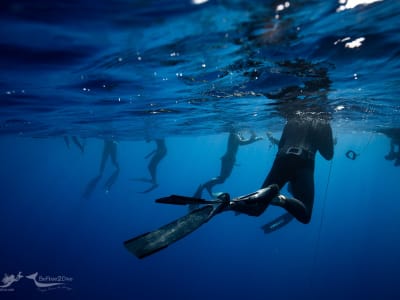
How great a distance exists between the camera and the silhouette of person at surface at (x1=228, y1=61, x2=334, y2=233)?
258 inches

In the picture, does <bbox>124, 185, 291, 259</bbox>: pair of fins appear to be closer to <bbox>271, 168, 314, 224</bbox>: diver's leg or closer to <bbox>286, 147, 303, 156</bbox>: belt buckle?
<bbox>271, 168, 314, 224</bbox>: diver's leg

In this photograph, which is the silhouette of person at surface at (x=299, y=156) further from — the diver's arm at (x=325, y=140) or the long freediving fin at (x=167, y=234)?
the long freediving fin at (x=167, y=234)

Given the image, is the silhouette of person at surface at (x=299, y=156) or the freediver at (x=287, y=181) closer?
the freediver at (x=287, y=181)

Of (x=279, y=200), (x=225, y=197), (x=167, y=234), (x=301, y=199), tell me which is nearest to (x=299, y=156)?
(x=301, y=199)

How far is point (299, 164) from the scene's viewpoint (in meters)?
7.87

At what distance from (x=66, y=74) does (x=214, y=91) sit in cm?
542

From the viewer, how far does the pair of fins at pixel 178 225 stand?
13.3 feet

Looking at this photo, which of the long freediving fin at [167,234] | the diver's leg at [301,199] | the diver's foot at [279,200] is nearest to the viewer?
the long freediving fin at [167,234]

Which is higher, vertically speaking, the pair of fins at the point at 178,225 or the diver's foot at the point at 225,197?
the diver's foot at the point at 225,197

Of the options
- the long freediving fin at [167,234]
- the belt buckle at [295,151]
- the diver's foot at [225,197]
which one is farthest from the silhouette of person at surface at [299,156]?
the long freediving fin at [167,234]

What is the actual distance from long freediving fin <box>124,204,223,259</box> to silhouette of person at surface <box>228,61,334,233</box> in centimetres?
84

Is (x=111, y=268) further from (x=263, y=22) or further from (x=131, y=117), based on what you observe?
(x=263, y=22)

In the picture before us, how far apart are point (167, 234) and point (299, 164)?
4.83m

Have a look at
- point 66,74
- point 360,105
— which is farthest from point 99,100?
point 360,105
